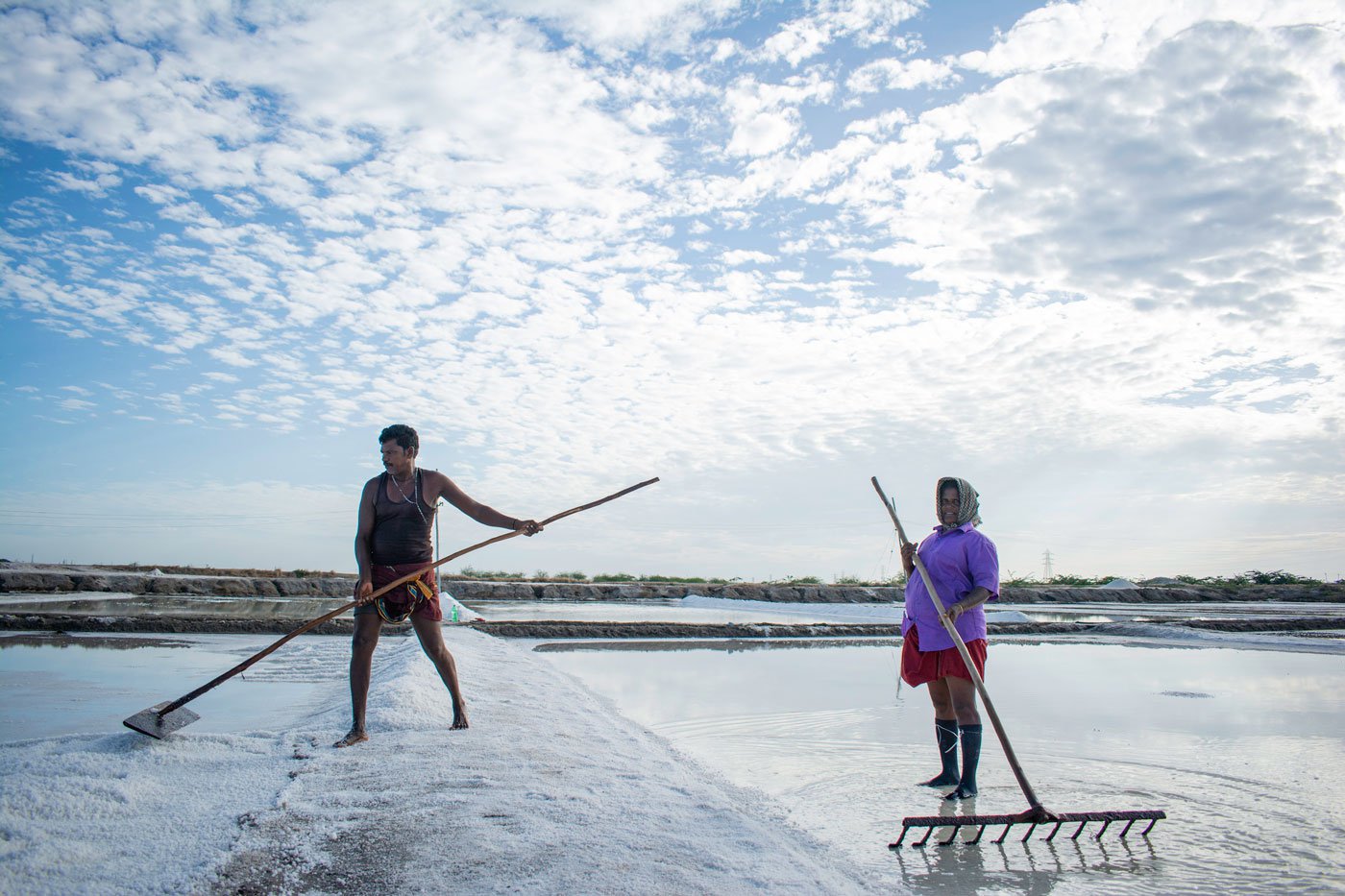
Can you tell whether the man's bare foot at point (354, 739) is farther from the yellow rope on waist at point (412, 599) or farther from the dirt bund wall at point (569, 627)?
the dirt bund wall at point (569, 627)

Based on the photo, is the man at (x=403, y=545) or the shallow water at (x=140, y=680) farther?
the shallow water at (x=140, y=680)

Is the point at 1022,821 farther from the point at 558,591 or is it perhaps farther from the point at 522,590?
the point at 558,591

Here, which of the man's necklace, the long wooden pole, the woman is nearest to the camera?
the long wooden pole

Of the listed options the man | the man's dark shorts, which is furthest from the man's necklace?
the man's dark shorts

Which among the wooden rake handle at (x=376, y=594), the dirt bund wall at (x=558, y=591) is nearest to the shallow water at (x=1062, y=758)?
the wooden rake handle at (x=376, y=594)

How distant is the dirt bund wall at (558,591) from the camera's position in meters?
20.0

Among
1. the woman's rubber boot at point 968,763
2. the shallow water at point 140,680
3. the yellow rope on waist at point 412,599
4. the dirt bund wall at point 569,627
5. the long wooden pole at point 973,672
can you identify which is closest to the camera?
the long wooden pole at point 973,672

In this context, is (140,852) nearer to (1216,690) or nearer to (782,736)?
(782,736)

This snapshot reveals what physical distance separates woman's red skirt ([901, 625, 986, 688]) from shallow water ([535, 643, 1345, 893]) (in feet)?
1.69

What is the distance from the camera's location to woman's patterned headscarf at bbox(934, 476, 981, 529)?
396 cm

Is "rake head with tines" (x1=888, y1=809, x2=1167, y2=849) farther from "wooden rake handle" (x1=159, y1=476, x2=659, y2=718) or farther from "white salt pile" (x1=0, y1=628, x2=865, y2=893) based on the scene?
"wooden rake handle" (x1=159, y1=476, x2=659, y2=718)

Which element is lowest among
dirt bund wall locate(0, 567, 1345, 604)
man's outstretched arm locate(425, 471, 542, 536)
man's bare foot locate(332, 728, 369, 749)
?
dirt bund wall locate(0, 567, 1345, 604)

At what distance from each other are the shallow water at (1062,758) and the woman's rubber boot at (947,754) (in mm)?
166

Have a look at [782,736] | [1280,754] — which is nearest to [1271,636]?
[1280,754]
